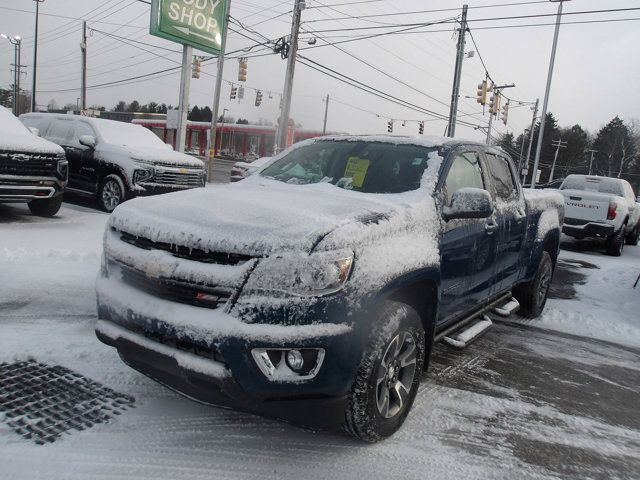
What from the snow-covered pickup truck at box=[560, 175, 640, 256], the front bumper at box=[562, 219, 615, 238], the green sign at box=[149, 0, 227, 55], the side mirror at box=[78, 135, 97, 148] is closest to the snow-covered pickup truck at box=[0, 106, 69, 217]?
the side mirror at box=[78, 135, 97, 148]

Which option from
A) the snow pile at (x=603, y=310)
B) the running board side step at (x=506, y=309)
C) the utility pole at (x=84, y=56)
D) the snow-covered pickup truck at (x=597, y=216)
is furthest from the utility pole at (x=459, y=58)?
the utility pole at (x=84, y=56)

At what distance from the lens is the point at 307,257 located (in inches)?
91.1

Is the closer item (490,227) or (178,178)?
(490,227)

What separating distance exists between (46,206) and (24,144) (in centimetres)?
128

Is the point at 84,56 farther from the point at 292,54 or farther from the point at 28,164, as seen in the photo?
the point at 28,164

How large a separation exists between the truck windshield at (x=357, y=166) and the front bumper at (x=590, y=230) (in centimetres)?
924

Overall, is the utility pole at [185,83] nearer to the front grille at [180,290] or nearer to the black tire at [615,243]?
the black tire at [615,243]

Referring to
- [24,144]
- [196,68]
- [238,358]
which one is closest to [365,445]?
[238,358]

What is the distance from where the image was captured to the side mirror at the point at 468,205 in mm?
3234

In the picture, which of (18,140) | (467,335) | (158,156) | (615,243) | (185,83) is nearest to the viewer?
(467,335)

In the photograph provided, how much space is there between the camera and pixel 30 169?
796cm

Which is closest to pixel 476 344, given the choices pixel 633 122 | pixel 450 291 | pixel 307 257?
pixel 450 291

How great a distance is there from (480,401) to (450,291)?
2.77 feet

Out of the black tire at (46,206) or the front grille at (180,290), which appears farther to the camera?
the black tire at (46,206)
